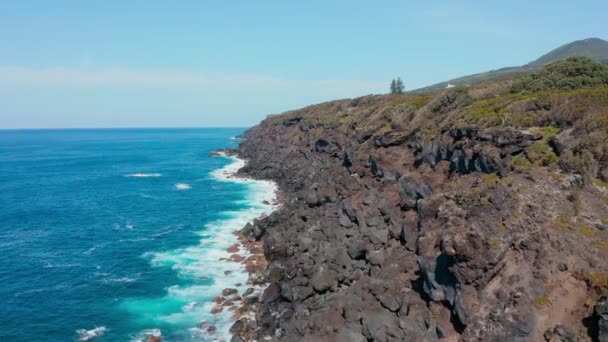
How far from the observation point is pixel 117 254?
55.6 metres

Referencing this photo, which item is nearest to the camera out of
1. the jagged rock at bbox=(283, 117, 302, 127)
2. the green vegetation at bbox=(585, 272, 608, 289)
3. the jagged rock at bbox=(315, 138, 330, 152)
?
the green vegetation at bbox=(585, 272, 608, 289)

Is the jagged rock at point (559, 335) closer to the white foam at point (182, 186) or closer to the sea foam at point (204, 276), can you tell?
the sea foam at point (204, 276)

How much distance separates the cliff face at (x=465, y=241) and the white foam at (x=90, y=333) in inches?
563

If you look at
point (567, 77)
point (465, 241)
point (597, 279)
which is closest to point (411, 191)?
point (465, 241)

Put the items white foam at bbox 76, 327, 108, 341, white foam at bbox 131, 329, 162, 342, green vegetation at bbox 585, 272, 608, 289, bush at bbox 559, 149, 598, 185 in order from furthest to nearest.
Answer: white foam at bbox 76, 327, 108, 341 < white foam at bbox 131, 329, 162, 342 < bush at bbox 559, 149, 598, 185 < green vegetation at bbox 585, 272, 608, 289

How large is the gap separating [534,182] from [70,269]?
52.1 meters

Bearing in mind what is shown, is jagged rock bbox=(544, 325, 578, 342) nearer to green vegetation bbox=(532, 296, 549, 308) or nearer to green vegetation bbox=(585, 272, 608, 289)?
green vegetation bbox=(532, 296, 549, 308)

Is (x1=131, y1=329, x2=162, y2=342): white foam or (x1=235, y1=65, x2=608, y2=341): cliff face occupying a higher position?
(x1=235, y1=65, x2=608, y2=341): cliff face

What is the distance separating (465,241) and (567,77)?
42488 millimetres

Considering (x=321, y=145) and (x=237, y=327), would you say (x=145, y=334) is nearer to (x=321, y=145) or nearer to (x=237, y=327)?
(x=237, y=327)

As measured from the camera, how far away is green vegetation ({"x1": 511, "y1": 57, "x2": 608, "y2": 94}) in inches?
2192

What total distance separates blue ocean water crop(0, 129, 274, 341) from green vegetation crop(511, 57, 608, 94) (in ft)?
161

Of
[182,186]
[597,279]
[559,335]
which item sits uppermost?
[597,279]

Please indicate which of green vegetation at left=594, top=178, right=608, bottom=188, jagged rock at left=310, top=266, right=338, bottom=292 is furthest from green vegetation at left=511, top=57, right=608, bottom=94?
jagged rock at left=310, top=266, right=338, bottom=292
